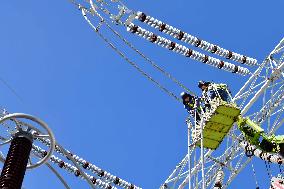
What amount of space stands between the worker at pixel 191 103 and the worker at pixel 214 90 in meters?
0.46

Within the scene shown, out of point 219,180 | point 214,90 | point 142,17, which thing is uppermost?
point 142,17

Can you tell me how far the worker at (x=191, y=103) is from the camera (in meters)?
21.1

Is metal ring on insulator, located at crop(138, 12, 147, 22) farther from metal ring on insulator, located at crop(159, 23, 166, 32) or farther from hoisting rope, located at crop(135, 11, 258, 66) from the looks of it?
metal ring on insulator, located at crop(159, 23, 166, 32)

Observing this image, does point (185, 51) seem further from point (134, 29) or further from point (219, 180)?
point (219, 180)

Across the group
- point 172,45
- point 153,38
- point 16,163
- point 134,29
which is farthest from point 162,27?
point 16,163

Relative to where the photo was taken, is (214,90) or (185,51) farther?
(185,51)

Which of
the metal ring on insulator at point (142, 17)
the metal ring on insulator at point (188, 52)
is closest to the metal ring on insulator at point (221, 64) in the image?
the metal ring on insulator at point (188, 52)

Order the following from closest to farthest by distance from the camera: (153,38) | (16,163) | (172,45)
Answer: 1. (16,163)
2. (153,38)
3. (172,45)

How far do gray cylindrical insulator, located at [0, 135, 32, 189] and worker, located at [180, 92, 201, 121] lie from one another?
13.8 metres

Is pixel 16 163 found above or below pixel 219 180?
below

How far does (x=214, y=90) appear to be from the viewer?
20.8 m

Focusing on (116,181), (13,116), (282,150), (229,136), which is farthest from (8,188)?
(116,181)

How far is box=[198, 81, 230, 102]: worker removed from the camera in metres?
20.8

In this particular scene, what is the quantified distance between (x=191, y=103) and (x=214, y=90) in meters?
1.20
